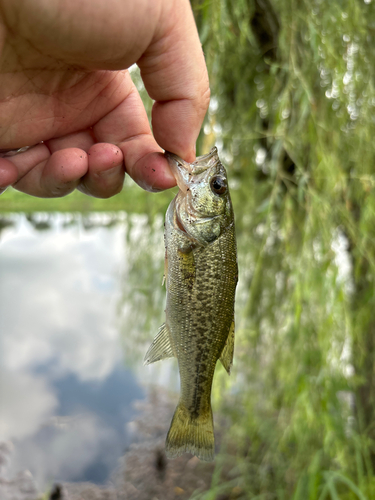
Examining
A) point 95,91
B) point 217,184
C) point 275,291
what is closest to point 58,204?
point 275,291

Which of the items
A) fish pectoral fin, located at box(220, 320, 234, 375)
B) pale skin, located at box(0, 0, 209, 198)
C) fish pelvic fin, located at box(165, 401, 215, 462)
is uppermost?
pale skin, located at box(0, 0, 209, 198)

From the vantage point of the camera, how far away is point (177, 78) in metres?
1.15

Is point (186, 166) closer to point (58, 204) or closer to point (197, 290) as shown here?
point (197, 290)

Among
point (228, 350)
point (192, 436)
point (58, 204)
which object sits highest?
point (58, 204)

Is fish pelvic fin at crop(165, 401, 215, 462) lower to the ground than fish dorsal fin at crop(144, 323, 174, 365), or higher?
lower

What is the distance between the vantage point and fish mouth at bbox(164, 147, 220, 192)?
1.26 meters

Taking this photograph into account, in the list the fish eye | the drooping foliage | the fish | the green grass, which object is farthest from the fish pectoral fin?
the green grass

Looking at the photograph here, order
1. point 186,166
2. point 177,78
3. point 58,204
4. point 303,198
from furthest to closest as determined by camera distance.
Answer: point 58,204
point 303,198
point 186,166
point 177,78

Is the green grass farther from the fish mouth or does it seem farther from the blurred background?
the fish mouth

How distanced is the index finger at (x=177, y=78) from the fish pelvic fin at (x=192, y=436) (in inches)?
33.5

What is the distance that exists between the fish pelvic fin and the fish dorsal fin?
0.20 meters

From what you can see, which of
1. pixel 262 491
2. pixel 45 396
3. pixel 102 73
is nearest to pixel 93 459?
pixel 45 396

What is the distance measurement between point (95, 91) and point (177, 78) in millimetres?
370

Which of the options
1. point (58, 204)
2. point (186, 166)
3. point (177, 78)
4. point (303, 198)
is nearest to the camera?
point (177, 78)
